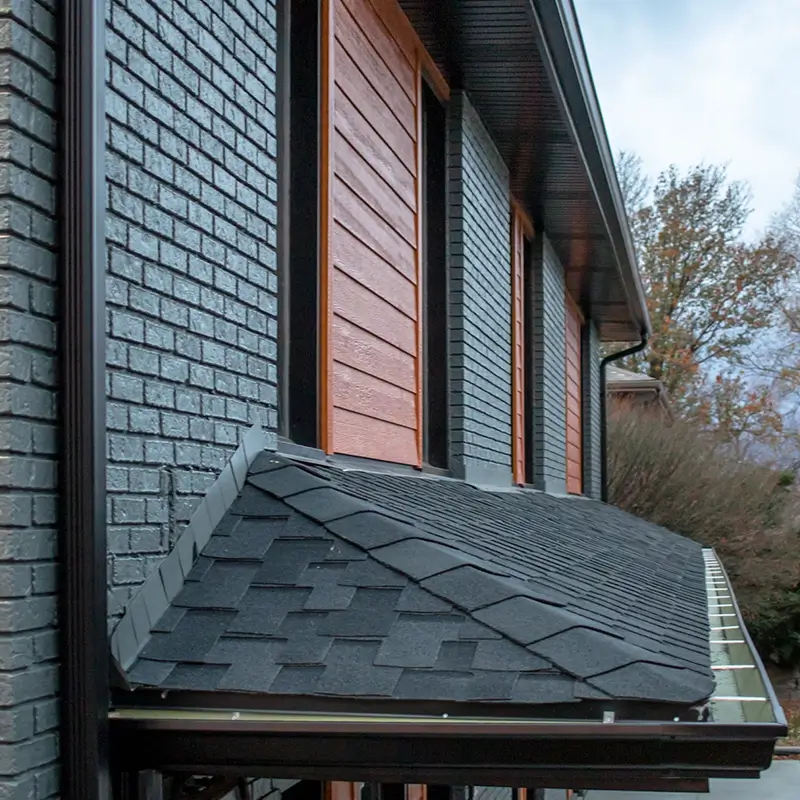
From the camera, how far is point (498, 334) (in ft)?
26.5

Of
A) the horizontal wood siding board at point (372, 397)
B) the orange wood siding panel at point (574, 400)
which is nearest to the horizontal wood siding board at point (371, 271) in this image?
the horizontal wood siding board at point (372, 397)

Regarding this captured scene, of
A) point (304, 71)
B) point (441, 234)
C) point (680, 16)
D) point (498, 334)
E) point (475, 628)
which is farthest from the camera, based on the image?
point (680, 16)

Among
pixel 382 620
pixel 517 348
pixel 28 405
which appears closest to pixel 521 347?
pixel 517 348

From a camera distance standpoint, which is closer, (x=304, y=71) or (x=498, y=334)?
(x=304, y=71)

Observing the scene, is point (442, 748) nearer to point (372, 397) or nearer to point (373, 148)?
point (372, 397)

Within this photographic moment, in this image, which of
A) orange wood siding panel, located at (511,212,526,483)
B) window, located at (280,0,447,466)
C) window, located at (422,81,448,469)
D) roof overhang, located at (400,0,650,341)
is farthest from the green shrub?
window, located at (280,0,447,466)

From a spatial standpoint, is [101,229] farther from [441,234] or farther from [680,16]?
[680,16]

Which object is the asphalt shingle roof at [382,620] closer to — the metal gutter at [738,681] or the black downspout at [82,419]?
the metal gutter at [738,681]

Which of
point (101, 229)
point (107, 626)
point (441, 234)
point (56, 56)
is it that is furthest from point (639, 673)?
point (441, 234)

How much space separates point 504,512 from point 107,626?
3.44m

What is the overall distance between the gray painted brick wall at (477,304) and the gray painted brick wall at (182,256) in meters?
2.99

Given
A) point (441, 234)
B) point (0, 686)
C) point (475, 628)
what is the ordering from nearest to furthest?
1. point (0, 686)
2. point (475, 628)
3. point (441, 234)

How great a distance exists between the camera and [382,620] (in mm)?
2875

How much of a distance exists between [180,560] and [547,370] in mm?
7974
